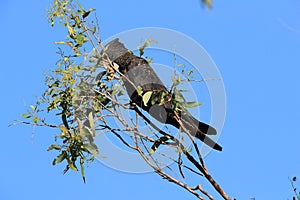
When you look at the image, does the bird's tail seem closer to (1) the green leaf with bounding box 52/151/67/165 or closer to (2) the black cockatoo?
(2) the black cockatoo

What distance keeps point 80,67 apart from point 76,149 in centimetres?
49

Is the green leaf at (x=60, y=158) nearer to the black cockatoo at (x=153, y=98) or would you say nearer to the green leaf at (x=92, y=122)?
the green leaf at (x=92, y=122)

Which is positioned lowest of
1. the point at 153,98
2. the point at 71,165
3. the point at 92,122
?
the point at 71,165

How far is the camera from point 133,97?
2.86 meters

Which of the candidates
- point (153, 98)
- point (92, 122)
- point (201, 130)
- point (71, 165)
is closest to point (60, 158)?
point (71, 165)

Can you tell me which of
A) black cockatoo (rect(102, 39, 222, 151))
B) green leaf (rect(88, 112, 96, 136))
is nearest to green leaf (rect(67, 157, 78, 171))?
green leaf (rect(88, 112, 96, 136))

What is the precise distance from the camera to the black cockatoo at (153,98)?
2.70m

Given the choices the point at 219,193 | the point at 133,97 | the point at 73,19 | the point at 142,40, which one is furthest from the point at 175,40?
the point at 219,193

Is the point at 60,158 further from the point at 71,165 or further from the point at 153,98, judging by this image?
the point at 153,98

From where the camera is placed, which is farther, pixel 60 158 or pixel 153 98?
pixel 153 98

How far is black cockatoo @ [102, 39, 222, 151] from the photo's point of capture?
2.70m

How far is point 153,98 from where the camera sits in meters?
2.70

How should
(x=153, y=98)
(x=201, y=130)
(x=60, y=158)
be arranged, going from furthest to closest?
(x=201, y=130)
(x=153, y=98)
(x=60, y=158)

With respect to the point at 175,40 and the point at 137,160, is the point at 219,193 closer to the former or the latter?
the point at 137,160
